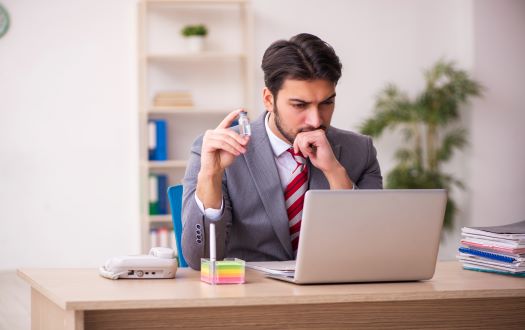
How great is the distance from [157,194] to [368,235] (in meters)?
4.50

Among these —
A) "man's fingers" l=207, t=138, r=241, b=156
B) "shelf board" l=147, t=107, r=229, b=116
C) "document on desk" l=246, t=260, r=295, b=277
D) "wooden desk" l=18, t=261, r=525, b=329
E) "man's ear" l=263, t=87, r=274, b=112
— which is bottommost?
"wooden desk" l=18, t=261, r=525, b=329

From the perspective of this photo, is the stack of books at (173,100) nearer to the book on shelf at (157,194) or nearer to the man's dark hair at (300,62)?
the book on shelf at (157,194)

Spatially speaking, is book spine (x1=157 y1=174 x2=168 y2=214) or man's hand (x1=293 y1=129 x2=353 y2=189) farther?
book spine (x1=157 y1=174 x2=168 y2=214)

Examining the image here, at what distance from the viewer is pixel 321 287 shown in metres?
1.96

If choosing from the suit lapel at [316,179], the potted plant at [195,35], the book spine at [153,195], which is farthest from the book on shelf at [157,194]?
the suit lapel at [316,179]

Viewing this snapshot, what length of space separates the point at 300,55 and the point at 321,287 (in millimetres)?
851

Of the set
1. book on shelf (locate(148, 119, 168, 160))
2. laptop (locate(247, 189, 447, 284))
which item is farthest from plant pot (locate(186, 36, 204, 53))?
laptop (locate(247, 189, 447, 284))

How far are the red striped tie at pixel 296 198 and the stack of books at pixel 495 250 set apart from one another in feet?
1.63

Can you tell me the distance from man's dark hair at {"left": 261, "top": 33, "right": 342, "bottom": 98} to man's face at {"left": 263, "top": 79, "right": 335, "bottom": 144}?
21 mm

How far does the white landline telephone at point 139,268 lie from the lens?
2.09m

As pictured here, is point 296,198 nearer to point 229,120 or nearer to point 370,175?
point 370,175

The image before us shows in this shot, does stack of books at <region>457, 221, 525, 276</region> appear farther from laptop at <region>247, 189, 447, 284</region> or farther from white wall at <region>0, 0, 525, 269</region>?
white wall at <region>0, 0, 525, 269</region>

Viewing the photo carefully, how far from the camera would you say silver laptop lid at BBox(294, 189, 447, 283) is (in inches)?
76.2

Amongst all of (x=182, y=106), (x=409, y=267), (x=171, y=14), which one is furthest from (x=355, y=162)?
(x=171, y=14)
